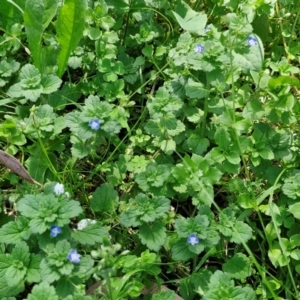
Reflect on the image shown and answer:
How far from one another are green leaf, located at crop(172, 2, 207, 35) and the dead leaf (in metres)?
1.08

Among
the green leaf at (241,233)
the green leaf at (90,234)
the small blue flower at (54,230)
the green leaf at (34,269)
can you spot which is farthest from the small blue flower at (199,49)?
the green leaf at (34,269)

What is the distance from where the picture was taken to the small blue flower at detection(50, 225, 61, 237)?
2254mm

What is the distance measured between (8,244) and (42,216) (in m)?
0.33

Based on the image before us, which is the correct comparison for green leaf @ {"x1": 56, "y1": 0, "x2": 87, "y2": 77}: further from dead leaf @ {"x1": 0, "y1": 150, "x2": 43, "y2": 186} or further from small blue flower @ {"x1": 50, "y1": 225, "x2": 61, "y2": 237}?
small blue flower @ {"x1": 50, "y1": 225, "x2": 61, "y2": 237}

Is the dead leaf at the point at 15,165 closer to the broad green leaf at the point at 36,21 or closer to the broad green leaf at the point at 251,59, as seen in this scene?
the broad green leaf at the point at 36,21

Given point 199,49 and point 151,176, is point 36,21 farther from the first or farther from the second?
point 151,176

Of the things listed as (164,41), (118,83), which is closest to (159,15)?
(164,41)

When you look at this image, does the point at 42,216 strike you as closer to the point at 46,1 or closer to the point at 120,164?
the point at 120,164

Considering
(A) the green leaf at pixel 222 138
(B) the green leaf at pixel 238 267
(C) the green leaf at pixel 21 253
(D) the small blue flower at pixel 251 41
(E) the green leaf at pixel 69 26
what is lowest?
(B) the green leaf at pixel 238 267

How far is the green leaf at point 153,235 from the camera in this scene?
238 cm

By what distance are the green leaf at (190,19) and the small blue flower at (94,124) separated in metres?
0.79

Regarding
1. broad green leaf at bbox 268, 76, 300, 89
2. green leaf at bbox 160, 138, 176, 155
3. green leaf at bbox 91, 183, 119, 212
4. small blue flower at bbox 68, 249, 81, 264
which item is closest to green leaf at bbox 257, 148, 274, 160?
broad green leaf at bbox 268, 76, 300, 89

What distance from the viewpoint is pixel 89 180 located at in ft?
9.43

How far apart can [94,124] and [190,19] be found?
0.90m
